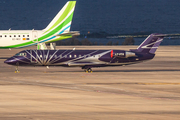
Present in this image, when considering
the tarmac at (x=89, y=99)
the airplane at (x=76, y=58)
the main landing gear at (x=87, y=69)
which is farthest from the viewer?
the main landing gear at (x=87, y=69)

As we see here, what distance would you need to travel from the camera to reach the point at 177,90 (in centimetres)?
3212

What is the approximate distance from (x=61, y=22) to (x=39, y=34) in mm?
5158

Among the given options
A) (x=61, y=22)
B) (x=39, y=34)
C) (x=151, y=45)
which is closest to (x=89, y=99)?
(x=151, y=45)

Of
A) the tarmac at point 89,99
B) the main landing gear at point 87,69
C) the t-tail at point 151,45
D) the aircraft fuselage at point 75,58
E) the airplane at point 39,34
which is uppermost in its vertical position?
the airplane at point 39,34

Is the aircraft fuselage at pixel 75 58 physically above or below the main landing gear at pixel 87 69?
above

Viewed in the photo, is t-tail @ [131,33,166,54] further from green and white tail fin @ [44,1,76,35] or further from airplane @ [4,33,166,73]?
green and white tail fin @ [44,1,76,35]

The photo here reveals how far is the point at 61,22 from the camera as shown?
76.3m

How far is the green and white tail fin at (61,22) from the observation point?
7575 centimetres

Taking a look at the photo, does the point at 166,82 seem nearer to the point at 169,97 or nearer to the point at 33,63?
the point at 169,97

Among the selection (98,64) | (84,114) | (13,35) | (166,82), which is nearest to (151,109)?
(84,114)

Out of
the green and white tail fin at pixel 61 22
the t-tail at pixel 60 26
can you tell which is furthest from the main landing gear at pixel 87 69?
the green and white tail fin at pixel 61 22

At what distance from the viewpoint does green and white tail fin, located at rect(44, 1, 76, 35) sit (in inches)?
2982

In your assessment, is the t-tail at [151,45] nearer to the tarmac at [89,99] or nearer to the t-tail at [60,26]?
the tarmac at [89,99]

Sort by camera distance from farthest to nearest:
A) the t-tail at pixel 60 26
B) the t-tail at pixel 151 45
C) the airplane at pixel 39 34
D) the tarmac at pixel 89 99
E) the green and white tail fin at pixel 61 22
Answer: the green and white tail fin at pixel 61 22 < the t-tail at pixel 60 26 < the airplane at pixel 39 34 < the t-tail at pixel 151 45 < the tarmac at pixel 89 99
